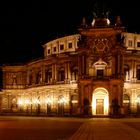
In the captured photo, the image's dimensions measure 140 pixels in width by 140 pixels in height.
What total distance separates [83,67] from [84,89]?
440cm

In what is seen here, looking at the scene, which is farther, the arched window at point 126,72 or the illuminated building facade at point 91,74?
the arched window at point 126,72

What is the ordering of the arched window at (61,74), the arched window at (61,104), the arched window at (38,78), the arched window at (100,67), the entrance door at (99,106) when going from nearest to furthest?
the arched window at (100,67), the entrance door at (99,106), the arched window at (61,104), the arched window at (61,74), the arched window at (38,78)

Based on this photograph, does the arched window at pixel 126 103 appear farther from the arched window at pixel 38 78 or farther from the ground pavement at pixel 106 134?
the ground pavement at pixel 106 134

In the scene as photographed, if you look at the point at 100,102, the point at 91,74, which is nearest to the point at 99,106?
the point at 100,102

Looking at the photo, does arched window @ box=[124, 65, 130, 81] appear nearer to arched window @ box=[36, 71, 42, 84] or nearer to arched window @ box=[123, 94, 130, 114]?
arched window @ box=[123, 94, 130, 114]

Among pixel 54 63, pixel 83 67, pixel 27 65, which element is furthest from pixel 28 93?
pixel 83 67

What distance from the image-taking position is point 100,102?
75688mm

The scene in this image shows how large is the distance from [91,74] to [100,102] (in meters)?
6.00

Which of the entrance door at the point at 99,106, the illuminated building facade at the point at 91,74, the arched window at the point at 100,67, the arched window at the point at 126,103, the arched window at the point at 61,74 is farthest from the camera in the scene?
the arched window at the point at 61,74

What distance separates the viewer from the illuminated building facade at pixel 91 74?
237ft

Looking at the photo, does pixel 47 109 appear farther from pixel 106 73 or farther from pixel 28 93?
pixel 106 73

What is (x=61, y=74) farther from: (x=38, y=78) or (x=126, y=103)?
(x=126, y=103)

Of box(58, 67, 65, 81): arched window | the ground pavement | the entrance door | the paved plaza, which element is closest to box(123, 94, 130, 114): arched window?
the entrance door

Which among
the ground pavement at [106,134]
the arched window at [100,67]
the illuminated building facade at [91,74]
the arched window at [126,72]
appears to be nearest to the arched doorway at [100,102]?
the illuminated building facade at [91,74]
